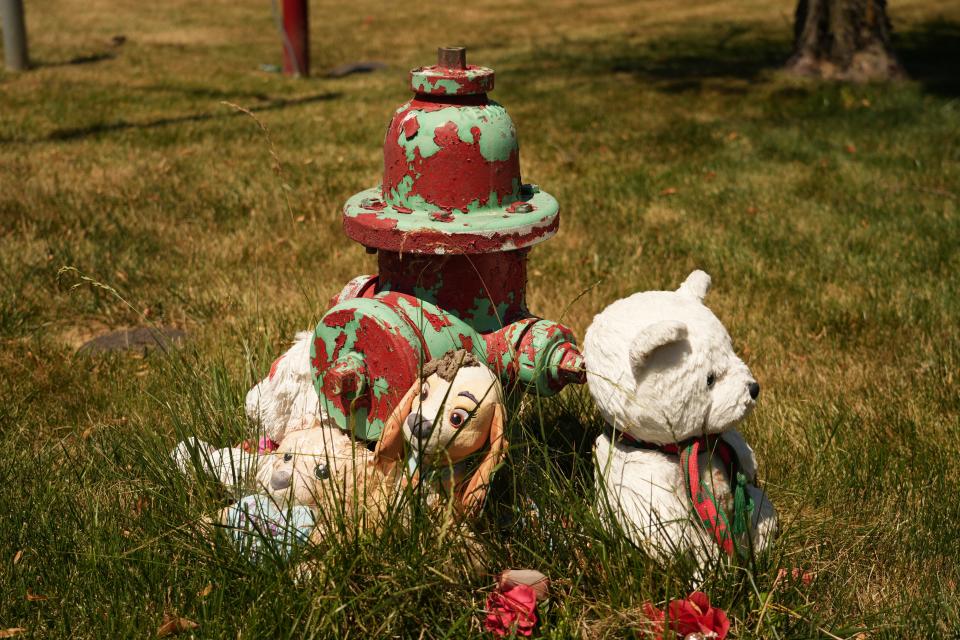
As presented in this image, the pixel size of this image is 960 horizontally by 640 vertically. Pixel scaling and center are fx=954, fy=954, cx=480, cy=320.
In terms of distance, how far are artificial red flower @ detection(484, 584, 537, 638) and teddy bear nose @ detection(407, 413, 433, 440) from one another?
38cm

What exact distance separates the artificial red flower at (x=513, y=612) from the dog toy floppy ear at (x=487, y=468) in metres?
0.23

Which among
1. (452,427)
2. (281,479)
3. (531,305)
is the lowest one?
(531,305)

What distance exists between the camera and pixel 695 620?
1.99 m

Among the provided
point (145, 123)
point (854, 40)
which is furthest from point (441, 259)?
point (854, 40)

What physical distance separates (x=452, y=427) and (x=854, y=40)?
28.8 ft

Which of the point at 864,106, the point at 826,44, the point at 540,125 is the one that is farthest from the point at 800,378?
the point at 826,44

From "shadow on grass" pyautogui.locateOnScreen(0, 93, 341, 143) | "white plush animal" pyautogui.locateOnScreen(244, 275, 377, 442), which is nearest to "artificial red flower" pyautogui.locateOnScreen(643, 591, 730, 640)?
"white plush animal" pyautogui.locateOnScreen(244, 275, 377, 442)

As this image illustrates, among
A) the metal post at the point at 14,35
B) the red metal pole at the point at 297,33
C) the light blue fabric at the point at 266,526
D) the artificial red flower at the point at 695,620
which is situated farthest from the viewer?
the red metal pole at the point at 297,33

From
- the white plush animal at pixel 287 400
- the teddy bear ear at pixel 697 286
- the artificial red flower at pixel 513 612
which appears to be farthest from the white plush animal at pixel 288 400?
the teddy bear ear at pixel 697 286

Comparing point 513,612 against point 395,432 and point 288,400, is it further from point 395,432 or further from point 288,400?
point 288,400

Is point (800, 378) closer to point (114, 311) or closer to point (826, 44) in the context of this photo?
point (114, 311)

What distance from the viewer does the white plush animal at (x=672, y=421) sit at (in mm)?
2133

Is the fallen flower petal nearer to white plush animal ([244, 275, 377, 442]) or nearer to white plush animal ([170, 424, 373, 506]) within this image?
white plush animal ([170, 424, 373, 506])

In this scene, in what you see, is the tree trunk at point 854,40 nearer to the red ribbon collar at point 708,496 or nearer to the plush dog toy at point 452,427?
the red ribbon collar at point 708,496
